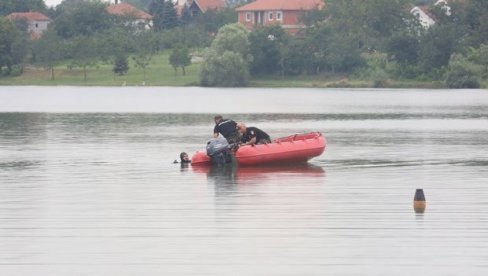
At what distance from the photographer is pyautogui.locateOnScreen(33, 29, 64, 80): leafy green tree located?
152m

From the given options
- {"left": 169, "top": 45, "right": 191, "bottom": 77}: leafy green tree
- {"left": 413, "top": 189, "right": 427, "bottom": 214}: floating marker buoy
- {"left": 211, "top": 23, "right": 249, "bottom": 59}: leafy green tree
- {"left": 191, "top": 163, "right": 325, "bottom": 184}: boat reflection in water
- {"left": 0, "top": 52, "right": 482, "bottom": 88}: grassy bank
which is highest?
{"left": 413, "top": 189, "right": 427, "bottom": 214}: floating marker buoy

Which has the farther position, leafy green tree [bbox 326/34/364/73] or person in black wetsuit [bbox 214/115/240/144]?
leafy green tree [bbox 326/34/364/73]

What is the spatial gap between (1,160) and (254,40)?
10305cm

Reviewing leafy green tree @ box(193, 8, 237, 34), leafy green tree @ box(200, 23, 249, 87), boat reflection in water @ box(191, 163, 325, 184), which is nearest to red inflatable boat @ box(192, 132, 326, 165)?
boat reflection in water @ box(191, 163, 325, 184)

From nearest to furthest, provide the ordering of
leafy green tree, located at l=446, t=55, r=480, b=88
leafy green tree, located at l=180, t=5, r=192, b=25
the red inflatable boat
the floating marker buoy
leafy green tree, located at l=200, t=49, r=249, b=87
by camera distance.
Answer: the floating marker buoy
the red inflatable boat
leafy green tree, located at l=446, t=55, r=480, b=88
leafy green tree, located at l=200, t=49, r=249, b=87
leafy green tree, located at l=180, t=5, r=192, b=25

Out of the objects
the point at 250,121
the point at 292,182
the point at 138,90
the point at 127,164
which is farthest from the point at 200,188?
the point at 138,90

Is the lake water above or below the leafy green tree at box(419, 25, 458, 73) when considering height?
above

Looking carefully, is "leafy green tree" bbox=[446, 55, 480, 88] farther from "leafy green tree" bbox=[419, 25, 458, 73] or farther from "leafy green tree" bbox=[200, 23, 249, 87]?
"leafy green tree" bbox=[200, 23, 249, 87]

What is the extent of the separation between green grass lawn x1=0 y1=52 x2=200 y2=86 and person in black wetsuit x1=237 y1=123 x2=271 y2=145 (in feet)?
336

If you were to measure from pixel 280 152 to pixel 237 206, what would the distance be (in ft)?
32.2

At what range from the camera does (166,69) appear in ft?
491

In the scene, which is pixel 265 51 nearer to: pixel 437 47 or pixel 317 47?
pixel 317 47

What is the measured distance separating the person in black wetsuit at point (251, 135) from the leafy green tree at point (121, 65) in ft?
351

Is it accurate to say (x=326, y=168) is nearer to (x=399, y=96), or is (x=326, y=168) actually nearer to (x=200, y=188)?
(x=200, y=188)
